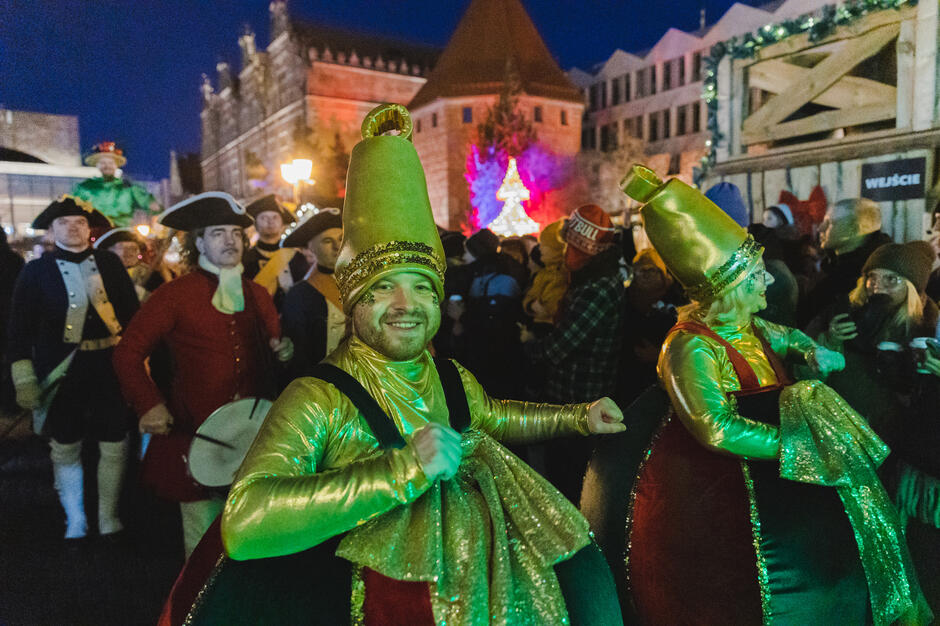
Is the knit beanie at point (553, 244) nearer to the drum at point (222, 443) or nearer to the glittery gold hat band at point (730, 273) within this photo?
the glittery gold hat band at point (730, 273)

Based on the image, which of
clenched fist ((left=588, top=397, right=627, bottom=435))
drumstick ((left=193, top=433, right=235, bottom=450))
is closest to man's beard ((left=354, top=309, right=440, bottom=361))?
clenched fist ((left=588, top=397, right=627, bottom=435))

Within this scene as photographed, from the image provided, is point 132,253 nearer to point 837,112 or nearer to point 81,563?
point 81,563

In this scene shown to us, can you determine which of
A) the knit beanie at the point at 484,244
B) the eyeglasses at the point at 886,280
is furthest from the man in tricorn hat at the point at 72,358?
the eyeglasses at the point at 886,280

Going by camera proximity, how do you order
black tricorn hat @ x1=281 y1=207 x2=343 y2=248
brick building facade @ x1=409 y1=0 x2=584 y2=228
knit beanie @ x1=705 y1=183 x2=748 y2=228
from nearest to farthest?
black tricorn hat @ x1=281 y1=207 x2=343 y2=248 < knit beanie @ x1=705 y1=183 x2=748 y2=228 < brick building facade @ x1=409 y1=0 x2=584 y2=228

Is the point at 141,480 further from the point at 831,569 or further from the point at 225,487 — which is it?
the point at 831,569

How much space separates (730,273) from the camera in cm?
252

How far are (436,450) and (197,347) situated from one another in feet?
8.27

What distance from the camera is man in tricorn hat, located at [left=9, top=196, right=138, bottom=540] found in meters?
4.40

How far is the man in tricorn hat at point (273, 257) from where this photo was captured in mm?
6348

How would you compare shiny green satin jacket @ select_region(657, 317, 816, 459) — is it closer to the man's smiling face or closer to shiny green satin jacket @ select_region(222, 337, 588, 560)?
shiny green satin jacket @ select_region(222, 337, 588, 560)

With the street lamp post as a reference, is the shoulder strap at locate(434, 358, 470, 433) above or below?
below

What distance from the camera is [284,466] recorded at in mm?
1569

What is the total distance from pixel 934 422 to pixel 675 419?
1.41 metres

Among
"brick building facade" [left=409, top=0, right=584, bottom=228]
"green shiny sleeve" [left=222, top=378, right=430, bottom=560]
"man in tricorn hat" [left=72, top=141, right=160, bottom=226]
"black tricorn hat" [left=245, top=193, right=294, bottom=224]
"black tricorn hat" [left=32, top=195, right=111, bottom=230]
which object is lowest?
"green shiny sleeve" [left=222, top=378, right=430, bottom=560]
